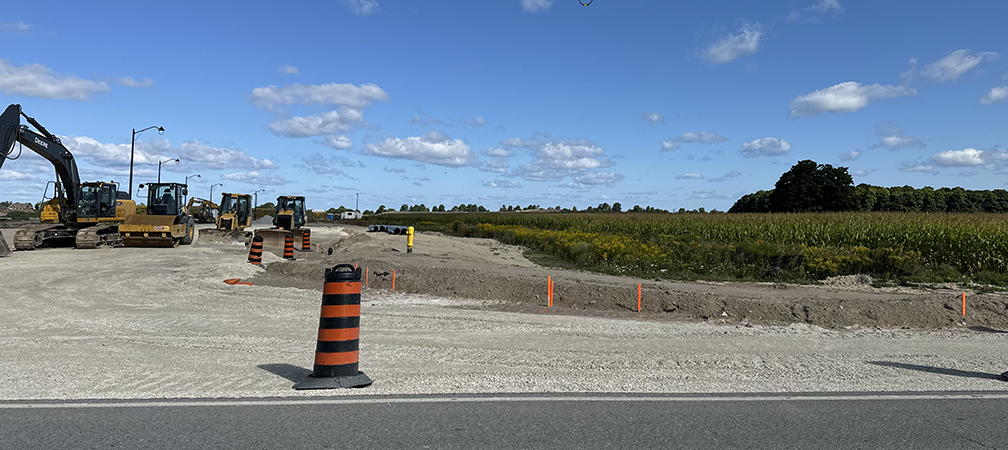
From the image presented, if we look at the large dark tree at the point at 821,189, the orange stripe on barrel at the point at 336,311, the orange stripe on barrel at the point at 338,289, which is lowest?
the orange stripe on barrel at the point at 336,311

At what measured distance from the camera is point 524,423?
5.25 metres

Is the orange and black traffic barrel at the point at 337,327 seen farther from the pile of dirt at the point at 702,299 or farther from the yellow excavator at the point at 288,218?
the yellow excavator at the point at 288,218

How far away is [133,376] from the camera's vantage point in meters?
6.85

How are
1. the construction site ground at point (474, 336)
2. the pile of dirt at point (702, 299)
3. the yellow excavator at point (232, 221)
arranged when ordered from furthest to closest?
the yellow excavator at point (232, 221), the pile of dirt at point (702, 299), the construction site ground at point (474, 336)

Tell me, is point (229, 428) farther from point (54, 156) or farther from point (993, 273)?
point (54, 156)

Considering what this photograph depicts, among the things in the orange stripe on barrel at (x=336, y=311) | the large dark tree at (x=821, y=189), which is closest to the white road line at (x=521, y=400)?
the orange stripe on barrel at (x=336, y=311)

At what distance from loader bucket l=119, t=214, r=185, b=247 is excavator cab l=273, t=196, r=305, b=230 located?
9188 millimetres

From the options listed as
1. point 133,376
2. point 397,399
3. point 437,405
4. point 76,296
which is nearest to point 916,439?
point 437,405

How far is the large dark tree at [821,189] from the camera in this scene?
78688 mm

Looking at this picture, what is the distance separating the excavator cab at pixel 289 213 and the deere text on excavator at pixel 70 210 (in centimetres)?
893

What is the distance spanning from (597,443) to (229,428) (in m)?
2.84

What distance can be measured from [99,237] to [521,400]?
24864 millimetres

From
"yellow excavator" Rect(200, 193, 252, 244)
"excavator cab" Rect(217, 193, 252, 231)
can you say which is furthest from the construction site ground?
"excavator cab" Rect(217, 193, 252, 231)

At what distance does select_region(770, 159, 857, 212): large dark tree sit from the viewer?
78.7 m
